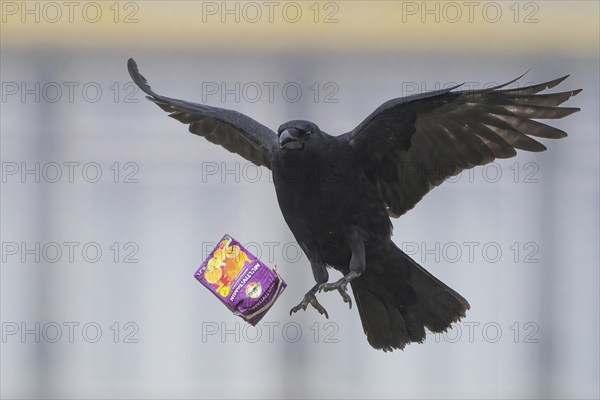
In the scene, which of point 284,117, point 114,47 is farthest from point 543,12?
point 114,47

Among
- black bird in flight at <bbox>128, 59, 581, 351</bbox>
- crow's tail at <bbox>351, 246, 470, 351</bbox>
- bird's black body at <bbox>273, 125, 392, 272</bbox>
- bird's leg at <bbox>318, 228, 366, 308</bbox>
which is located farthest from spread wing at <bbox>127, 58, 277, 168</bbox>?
crow's tail at <bbox>351, 246, 470, 351</bbox>

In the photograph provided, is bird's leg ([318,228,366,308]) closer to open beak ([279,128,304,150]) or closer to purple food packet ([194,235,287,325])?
purple food packet ([194,235,287,325])

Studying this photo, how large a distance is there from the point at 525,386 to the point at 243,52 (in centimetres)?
160

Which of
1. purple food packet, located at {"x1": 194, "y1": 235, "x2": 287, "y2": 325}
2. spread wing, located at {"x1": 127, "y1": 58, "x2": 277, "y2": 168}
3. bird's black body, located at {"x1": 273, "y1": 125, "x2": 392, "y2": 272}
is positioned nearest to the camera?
purple food packet, located at {"x1": 194, "y1": 235, "x2": 287, "y2": 325}

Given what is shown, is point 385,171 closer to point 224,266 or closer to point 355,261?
point 355,261

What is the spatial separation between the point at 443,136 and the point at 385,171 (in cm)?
16

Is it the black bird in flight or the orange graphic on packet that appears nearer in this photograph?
the orange graphic on packet

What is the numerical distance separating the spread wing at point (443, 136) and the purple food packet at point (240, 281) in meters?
0.38

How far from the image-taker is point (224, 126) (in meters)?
2.65

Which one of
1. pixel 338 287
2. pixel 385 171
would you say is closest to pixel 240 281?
pixel 338 287

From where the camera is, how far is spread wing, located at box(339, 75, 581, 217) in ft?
7.09

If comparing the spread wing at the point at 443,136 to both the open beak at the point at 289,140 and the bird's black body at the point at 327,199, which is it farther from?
the open beak at the point at 289,140

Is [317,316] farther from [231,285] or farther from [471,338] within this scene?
[231,285]

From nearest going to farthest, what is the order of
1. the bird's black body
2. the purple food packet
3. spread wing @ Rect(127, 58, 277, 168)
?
the purple food packet
the bird's black body
spread wing @ Rect(127, 58, 277, 168)
